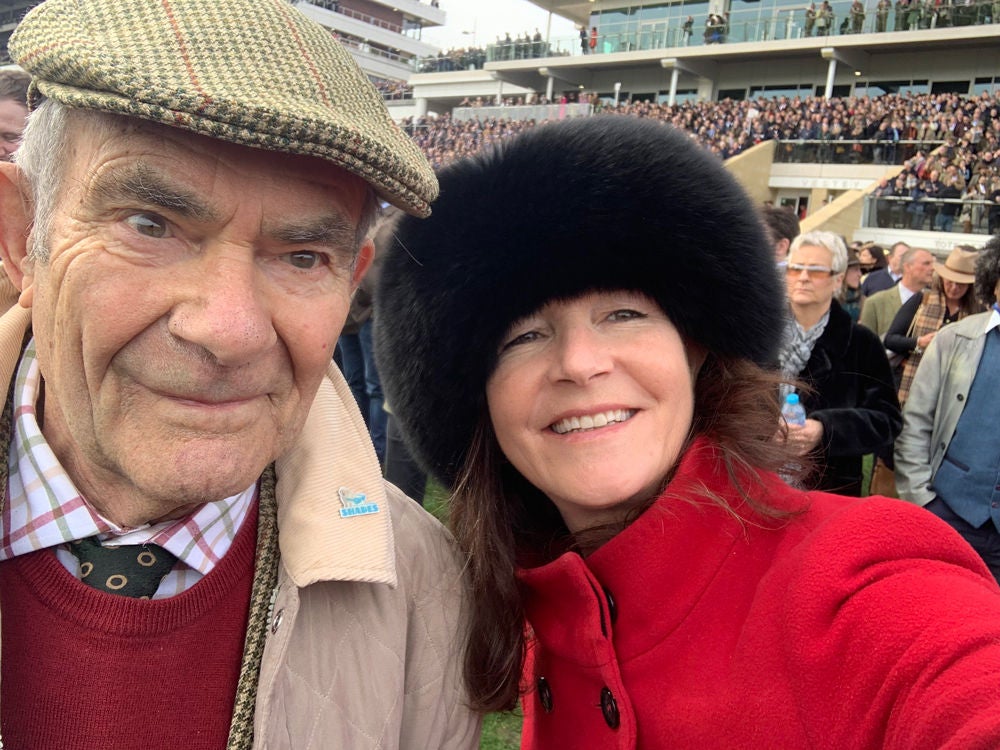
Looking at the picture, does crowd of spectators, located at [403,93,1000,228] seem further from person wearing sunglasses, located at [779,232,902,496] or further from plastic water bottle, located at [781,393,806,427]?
plastic water bottle, located at [781,393,806,427]

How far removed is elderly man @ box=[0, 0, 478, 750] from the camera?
1183 millimetres

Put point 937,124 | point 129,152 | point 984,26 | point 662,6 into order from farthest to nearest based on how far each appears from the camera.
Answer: point 662,6 < point 984,26 < point 937,124 < point 129,152

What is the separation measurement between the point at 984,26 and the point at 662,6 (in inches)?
649

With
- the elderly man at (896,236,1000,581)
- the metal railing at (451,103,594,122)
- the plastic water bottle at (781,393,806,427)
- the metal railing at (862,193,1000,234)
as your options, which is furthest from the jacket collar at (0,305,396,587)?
the metal railing at (451,103,594,122)

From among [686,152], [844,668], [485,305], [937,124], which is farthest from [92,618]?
[937,124]

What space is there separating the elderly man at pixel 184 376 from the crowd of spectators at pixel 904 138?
40.9 feet

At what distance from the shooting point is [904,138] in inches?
997

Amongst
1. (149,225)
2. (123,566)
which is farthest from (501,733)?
(149,225)

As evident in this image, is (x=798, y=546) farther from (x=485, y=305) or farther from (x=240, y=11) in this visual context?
(x=240, y=11)

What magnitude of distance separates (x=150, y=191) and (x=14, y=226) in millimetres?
394

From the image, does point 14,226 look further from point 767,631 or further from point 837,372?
point 837,372

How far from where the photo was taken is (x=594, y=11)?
44.1 metres

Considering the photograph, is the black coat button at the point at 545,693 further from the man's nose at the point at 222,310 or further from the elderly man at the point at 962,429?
the elderly man at the point at 962,429

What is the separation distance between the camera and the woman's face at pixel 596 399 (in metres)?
1.67
